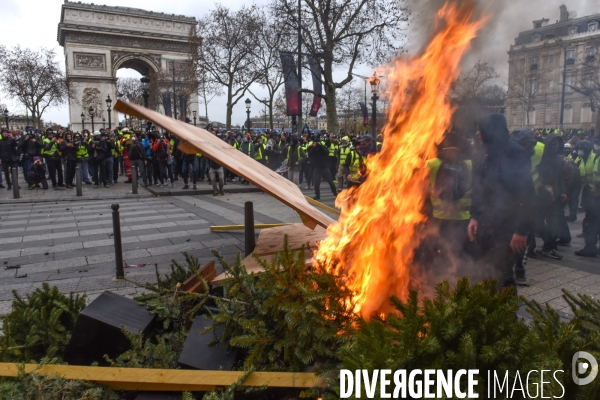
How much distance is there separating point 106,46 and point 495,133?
200 feet

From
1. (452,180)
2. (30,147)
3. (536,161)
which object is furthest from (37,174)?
(536,161)

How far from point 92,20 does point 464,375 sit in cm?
6417

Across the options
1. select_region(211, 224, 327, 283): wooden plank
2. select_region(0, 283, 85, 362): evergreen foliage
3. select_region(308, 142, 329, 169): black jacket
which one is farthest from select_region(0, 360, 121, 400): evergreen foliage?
select_region(308, 142, 329, 169): black jacket

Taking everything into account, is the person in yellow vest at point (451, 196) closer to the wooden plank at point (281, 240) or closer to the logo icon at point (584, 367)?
the wooden plank at point (281, 240)

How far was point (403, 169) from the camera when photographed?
3.72 metres

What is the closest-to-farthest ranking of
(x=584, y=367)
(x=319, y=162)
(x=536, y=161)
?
(x=584, y=367), (x=536, y=161), (x=319, y=162)

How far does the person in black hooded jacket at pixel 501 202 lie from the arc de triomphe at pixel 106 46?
5616cm

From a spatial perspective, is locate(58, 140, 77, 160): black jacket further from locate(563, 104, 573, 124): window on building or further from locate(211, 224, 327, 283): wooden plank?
locate(563, 104, 573, 124): window on building

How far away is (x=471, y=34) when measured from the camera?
12.1ft

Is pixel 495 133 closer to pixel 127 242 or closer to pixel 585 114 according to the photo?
pixel 127 242

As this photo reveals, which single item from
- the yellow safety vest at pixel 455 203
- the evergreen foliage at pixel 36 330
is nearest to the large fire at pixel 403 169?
the yellow safety vest at pixel 455 203

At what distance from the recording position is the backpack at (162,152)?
51.7 feet

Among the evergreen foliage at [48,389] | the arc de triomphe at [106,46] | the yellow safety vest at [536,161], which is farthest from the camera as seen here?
the arc de triomphe at [106,46]

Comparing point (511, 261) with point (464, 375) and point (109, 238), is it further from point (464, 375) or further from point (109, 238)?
point (109, 238)
